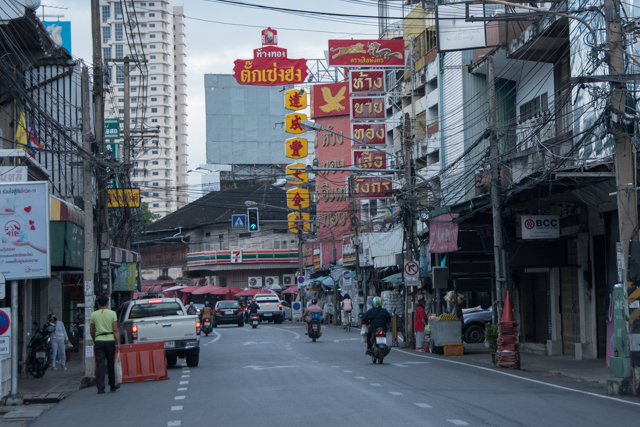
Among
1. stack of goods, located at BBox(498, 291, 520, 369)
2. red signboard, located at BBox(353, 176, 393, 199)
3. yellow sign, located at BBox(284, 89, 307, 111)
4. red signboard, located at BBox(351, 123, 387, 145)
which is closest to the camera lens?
stack of goods, located at BBox(498, 291, 520, 369)

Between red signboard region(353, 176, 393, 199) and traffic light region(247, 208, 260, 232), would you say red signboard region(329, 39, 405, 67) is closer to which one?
red signboard region(353, 176, 393, 199)

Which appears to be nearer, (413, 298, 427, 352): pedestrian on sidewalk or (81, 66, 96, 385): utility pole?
(81, 66, 96, 385): utility pole

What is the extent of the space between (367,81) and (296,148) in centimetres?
1563

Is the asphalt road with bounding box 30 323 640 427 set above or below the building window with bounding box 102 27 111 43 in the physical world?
below

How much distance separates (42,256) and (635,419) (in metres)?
11.1

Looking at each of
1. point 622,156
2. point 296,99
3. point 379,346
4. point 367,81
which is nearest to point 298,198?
point 296,99

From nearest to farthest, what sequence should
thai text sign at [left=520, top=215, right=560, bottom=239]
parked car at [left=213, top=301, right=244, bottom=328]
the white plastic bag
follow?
the white plastic bag, thai text sign at [left=520, top=215, right=560, bottom=239], parked car at [left=213, top=301, right=244, bottom=328]

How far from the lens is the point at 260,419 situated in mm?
10625

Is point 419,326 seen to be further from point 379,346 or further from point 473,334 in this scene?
point 379,346

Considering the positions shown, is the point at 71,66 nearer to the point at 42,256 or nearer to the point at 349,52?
the point at 42,256

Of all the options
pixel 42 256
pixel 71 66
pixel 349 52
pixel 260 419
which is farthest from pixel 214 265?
pixel 260 419

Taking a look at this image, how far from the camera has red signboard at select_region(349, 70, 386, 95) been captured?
4131cm

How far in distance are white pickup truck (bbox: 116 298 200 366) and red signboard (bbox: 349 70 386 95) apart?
2312 centimetres

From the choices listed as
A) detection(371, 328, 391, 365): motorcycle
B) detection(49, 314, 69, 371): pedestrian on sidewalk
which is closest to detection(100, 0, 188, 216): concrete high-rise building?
detection(49, 314, 69, 371): pedestrian on sidewalk
